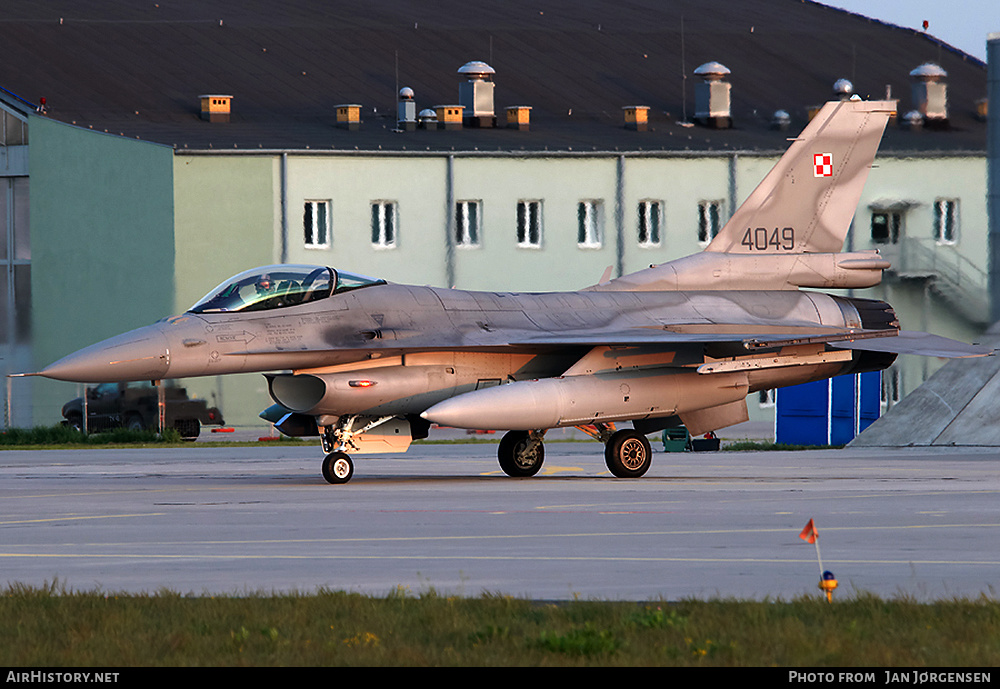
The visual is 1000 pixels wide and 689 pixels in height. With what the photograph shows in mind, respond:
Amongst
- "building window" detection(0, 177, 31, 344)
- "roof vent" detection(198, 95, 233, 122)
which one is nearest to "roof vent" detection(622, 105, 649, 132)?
"roof vent" detection(198, 95, 233, 122)

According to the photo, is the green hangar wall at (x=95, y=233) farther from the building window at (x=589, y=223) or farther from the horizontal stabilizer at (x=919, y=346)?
the horizontal stabilizer at (x=919, y=346)

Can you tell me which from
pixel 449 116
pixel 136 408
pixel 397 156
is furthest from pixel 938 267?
pixel 136 408

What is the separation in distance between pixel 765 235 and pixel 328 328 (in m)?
8.01

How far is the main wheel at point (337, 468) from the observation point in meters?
20.8

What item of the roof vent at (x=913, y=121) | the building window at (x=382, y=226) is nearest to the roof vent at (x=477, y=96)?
the building window at (x=382, y=226)

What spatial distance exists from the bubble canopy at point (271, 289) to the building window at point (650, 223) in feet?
94.9

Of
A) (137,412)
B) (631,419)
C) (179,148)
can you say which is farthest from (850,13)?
(631,419)

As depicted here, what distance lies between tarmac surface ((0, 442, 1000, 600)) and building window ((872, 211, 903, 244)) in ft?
77.0

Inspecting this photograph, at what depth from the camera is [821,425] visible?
1409 inches

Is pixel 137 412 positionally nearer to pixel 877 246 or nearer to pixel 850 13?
pixel 877 246

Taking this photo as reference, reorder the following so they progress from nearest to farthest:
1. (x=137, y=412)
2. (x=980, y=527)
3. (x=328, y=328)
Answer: (x=980, y=527) → (x=328, y=328) → (x=137, y=412)

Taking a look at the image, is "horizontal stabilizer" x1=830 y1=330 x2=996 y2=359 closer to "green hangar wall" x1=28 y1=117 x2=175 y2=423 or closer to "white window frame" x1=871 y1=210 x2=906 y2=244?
"white window frame" x1=871 y1=210 x2=906 y2=244

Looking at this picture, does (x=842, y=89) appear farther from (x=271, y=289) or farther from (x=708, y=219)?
(x=271, y=289)

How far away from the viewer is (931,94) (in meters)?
53.2
